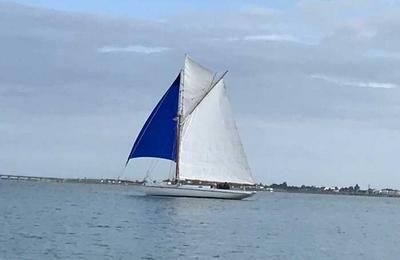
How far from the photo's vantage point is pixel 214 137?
266 feet

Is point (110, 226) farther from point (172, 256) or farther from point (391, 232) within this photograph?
point (391, 232)

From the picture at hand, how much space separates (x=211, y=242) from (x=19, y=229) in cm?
1053

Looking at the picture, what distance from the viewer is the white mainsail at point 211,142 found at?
3196 inches

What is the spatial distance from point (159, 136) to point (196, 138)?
3.59 m

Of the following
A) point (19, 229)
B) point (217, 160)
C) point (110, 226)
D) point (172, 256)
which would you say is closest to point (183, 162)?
point (217, 160)

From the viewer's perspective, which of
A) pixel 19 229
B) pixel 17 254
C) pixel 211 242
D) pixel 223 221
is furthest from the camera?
pixel 223 221

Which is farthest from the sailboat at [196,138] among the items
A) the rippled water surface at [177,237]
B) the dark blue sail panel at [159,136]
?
the rippled water surface at [177,237]

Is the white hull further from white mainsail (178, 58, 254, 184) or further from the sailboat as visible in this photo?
white mainsail (178, 58, 254, 184)

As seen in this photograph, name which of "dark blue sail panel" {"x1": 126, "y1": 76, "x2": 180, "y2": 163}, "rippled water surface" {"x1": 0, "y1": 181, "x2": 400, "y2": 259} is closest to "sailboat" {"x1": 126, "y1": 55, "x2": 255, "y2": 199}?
"dark blue sail panel" {"x1": 126, "y1": 76, "x2": 180, "y2": 163}

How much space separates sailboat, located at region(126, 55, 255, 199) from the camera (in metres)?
81.4

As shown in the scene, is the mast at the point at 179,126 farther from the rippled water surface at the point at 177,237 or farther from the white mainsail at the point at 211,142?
the rippled water surface at the point at 177,237

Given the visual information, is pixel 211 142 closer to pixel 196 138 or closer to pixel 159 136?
pixel 196 138

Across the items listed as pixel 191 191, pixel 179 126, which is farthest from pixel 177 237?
pixel 191 191

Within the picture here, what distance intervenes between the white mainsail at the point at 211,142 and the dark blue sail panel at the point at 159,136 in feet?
4.55
